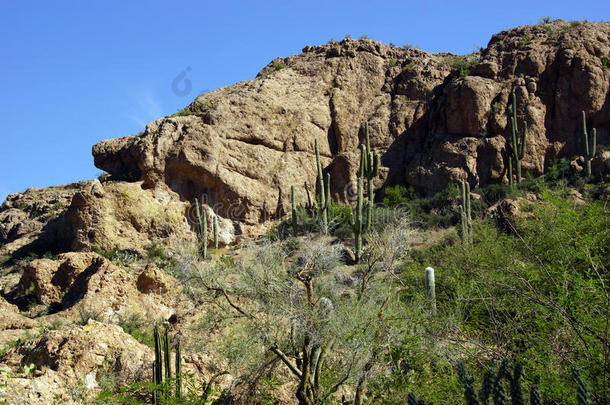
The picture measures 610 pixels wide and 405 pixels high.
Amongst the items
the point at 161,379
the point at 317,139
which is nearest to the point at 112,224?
the point at 317,139

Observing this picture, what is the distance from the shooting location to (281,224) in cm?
3170

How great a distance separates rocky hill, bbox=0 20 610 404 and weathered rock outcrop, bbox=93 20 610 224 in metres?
0.08

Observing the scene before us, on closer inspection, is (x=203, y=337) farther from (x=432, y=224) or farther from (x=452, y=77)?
(x=452, y=77)

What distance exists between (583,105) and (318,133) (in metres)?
14.4

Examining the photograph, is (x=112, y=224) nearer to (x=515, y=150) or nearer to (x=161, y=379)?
(x=161, y=379)

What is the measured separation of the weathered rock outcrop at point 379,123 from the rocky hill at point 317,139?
0.08 m

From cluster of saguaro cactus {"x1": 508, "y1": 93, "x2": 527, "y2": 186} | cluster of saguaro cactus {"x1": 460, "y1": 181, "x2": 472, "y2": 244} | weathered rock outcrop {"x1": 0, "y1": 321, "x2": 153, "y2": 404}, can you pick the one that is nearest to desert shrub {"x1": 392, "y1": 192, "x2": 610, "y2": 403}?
cluster of saguaro cactus {"x1": 460, "y1": 181, "x2": 472, "y2": 244}

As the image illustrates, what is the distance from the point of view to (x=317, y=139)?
113 ft

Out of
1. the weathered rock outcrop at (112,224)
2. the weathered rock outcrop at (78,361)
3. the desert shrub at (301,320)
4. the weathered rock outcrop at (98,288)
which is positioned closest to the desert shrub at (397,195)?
the weathered rock outcrop at (112,224)

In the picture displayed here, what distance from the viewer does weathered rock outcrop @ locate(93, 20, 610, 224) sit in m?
31.5

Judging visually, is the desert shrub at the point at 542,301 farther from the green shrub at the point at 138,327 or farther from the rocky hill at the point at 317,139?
the rocky hill at the point at 317,139

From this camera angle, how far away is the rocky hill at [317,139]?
2895 centimetres

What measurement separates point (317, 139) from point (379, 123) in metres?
4.17

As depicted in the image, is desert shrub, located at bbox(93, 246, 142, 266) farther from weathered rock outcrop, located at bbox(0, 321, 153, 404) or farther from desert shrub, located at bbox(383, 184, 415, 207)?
weathered rock outcrop, located at bbox(0, 321, 153, 404)
